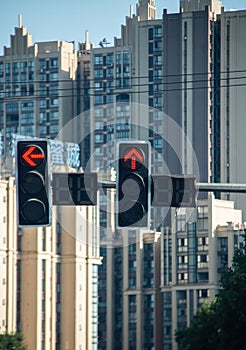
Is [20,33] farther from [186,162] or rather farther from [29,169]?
[29,169]

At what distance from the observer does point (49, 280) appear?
140 meters

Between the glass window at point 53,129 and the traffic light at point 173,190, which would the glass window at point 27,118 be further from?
the traffic light at point 173,190

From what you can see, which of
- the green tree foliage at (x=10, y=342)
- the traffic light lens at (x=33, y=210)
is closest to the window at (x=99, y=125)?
the green tree foliage at (x=10, y=342)

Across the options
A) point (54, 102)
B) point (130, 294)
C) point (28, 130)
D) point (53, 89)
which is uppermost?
point (53, 89)

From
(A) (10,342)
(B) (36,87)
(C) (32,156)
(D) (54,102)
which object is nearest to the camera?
(C) (32,156)

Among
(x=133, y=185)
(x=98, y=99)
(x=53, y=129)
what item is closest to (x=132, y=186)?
(x=133, y=185)

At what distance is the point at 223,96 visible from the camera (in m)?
172

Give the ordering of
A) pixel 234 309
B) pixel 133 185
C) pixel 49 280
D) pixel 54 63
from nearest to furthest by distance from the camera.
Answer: pixel 133 185 < pixel 234 309 < pixel 49 280 < pixel 54 63

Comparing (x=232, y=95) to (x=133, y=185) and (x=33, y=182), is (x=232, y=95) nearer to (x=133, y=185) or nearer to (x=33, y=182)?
(x=133, y=185)

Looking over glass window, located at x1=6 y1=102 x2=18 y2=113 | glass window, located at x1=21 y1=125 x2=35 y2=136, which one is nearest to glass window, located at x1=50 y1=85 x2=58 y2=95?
glass window, located at x1=6 y1=102 x2=18 y2=113

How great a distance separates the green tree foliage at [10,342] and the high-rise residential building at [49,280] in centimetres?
1683

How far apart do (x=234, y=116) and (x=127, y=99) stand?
2000 centimetres

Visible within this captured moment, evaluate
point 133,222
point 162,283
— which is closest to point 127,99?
point 162,283

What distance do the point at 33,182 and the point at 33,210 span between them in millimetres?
368
